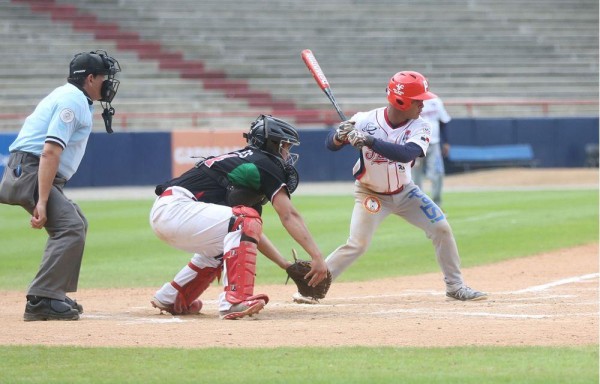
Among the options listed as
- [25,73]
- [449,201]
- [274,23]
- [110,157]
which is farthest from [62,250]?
[274,23]

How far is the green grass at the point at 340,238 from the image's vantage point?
1206 cm

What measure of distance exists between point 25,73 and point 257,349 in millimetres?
24745

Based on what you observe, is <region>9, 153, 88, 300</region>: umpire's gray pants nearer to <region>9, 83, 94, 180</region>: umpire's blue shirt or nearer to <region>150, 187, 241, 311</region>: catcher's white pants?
<region>9, 83, 94, 180</region>: umpire's blue shirt

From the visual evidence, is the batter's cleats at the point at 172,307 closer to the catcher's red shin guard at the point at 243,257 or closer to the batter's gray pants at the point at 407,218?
the catcher's red shin guard at the point at 243,257

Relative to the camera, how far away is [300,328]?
294 inches

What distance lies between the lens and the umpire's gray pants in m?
7.85

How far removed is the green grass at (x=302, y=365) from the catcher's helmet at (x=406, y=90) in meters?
2.74

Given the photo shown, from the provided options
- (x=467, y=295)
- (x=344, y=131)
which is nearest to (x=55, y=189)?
(x=344, y=131)

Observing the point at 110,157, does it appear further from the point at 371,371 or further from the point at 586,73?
the point at 371,371

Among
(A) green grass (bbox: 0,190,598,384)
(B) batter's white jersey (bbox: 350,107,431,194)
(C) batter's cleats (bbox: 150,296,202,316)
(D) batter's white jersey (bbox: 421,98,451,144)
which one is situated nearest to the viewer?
(A) green grass (bbox: 0,190,598,384)

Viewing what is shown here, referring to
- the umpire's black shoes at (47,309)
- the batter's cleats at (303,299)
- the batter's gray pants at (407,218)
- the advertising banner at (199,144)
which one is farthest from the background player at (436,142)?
the umpire's black shoes at (47,309)

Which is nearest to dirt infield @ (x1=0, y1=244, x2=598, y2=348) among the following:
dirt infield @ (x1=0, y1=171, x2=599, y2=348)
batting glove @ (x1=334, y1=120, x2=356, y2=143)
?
dirt infield @ (x1=0, y1=171, x2=599, y2=348)

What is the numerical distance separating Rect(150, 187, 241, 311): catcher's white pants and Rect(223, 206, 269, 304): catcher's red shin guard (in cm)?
4

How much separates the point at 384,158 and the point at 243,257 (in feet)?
5.81
